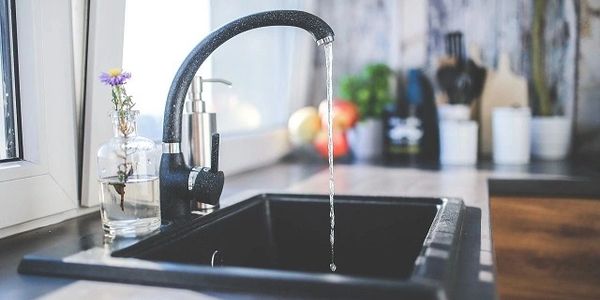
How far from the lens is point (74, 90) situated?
1077 mm

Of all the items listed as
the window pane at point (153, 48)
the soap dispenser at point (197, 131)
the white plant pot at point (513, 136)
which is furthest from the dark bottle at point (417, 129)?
the soap dispenser at point (197, 131)

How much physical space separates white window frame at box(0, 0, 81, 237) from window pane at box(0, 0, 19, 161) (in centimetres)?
1

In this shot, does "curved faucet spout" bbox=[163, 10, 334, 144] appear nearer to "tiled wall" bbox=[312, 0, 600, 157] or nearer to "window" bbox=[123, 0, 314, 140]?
"window" bbox=[123, 0, 314, 140]

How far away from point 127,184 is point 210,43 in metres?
0.27

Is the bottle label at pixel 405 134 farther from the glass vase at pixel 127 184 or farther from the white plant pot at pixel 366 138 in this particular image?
the glass vase at pixel 127 184

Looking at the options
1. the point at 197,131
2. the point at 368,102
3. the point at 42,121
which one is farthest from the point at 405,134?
the point at 42,121

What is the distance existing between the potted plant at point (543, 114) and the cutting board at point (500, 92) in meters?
0.04

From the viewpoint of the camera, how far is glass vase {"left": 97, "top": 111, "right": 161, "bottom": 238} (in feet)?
2.92

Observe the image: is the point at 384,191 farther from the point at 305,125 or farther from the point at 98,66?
the point at 305,125

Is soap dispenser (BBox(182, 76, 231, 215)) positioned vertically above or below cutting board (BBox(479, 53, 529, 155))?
below

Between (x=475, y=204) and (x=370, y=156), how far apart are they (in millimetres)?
934

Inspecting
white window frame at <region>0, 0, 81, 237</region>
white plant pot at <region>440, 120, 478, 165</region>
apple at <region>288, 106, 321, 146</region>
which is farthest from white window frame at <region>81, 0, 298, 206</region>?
white plant pot at <region>440, 120, 478, 165</region>

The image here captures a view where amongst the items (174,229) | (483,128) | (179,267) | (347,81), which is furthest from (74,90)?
(483,128)

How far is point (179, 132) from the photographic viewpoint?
3.36 ft
